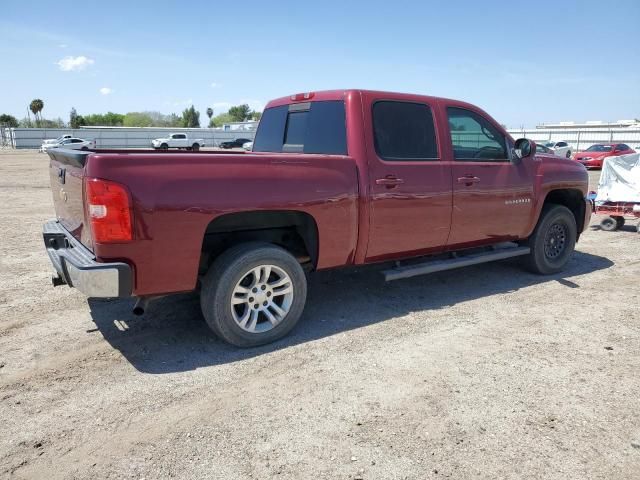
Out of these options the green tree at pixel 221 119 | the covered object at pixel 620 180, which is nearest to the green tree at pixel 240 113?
the green tree at pixel 221 119

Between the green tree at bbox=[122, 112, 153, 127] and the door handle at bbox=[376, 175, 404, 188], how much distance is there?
103137mm

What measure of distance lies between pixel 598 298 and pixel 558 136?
137ft

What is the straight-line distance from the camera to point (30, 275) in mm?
5668

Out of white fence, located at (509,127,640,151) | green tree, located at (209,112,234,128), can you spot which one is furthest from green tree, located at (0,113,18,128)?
white fence, located at (509,127,640,151)

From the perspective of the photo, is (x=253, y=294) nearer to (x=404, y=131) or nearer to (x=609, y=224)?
(x=404, y=131)

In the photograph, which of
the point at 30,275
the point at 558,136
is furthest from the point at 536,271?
the point at 558,136

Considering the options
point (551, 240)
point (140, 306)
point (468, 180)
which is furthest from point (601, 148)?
point (140, 306)

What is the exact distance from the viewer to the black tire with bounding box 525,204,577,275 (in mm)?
5898

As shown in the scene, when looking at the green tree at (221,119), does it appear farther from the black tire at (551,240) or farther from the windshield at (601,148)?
the black tire at (551,240)

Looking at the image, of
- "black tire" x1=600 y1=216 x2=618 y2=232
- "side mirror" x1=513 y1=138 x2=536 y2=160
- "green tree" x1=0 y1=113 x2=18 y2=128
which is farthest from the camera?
"green tree" x1=0 y1=113 x2=18 y2=128

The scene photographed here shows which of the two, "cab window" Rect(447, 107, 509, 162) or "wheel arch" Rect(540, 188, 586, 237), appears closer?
"cab window" Rect(447, 107, 509, 162)

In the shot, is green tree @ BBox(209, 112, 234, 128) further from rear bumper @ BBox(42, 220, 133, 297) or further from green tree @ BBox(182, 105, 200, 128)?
rear bumper @ BBox(42, 220, 133, 297)

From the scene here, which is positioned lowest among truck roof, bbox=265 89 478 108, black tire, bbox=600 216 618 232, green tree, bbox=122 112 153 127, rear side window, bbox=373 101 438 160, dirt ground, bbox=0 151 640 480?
dirt ground, bbox=0 151 640 480

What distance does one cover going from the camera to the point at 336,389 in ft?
10.8
